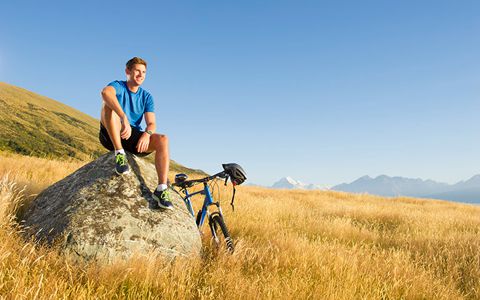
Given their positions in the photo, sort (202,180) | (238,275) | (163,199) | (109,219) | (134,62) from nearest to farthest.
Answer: (238,275), (109,219), (163,199), (202,180), (134,62)

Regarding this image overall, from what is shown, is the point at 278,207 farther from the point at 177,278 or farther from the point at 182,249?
the point at 177,278

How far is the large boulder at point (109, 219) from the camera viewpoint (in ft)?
13.3

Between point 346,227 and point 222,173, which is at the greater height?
point 222,173

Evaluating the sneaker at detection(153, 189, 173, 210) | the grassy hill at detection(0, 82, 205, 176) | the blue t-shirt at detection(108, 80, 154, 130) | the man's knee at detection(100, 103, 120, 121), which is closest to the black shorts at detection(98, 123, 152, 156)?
the blue t-shirt at detection(108, 80, 154, 130)

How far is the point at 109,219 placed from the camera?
4301mm

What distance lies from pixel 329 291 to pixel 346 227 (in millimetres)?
5274

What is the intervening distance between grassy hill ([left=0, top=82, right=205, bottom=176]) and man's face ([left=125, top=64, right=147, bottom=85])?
106 metres

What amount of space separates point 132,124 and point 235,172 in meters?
1.90

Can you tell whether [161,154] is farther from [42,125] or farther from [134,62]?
[42,125]

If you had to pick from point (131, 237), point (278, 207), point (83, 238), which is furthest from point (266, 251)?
point (278, 207)

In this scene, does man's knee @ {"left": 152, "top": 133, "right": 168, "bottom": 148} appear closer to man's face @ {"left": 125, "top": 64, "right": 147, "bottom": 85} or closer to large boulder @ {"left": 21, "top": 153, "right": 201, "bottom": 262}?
large boulder @ {"left": 21, "top": 153, "right": 201, "bottom": 262}

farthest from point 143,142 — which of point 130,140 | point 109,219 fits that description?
point 109,219

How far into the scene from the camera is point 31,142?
11712cm

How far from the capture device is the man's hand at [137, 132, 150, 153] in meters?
5.30
